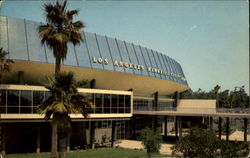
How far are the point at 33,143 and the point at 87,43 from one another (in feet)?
53.3

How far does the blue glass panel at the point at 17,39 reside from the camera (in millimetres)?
39000

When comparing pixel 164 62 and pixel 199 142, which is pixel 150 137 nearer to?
pixel 199 142

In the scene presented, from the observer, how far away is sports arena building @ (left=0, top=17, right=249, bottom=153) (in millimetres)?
37844

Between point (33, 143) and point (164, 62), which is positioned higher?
point (164, 62)

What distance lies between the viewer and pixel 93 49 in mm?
47719

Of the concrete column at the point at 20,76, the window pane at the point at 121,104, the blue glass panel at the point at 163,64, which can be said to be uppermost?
the blue glass panel at the point at 163,64

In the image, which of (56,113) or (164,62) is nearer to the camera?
(56,113)

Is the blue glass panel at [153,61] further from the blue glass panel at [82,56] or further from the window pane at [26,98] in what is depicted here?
the window pane at [26,98]

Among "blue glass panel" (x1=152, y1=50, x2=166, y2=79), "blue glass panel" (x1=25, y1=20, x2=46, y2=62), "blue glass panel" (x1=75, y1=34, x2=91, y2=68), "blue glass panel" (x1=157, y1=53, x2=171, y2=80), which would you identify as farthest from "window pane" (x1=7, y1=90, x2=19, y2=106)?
"blue glass panel" (x1=157, y1=53, x2=171, y2=80)

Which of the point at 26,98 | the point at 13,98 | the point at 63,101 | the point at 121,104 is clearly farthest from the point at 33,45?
the point at 63,101

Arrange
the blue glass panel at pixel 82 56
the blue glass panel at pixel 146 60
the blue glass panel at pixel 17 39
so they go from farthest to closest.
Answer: the blue glass panel at pixel 146 60 → the blue glass panel at pixel 82 56 → the blue glass panel at pixel 17 39

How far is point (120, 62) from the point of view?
167 feet

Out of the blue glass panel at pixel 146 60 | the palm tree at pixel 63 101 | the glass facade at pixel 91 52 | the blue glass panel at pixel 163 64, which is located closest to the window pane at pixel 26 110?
the glass facade at pixel 91 52

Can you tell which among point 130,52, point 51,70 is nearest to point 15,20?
point 51,70
